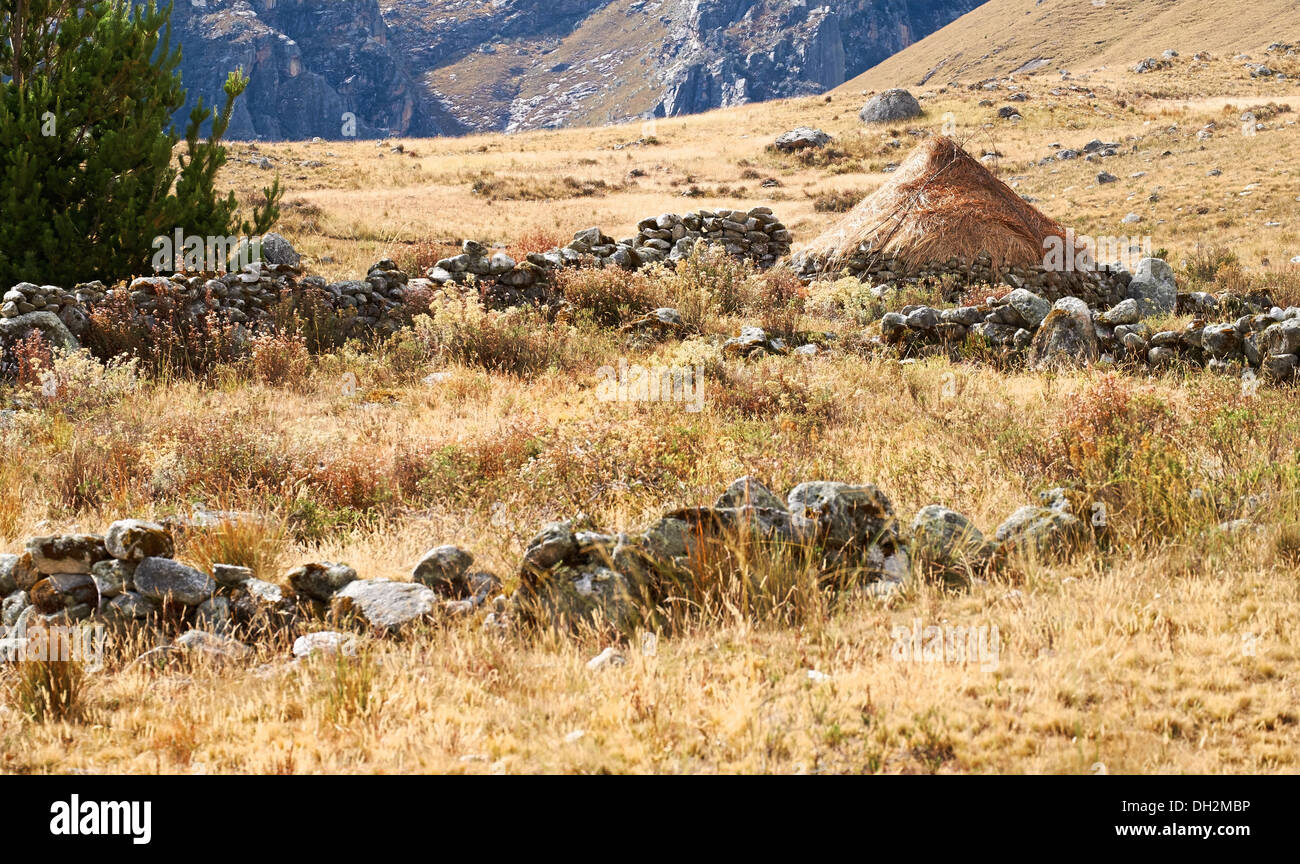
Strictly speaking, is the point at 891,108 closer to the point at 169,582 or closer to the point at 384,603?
the point at 384,603

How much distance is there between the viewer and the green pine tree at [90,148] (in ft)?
35.9

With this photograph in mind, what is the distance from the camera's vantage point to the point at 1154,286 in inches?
503

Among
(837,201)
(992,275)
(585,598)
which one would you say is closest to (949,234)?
(992,275)

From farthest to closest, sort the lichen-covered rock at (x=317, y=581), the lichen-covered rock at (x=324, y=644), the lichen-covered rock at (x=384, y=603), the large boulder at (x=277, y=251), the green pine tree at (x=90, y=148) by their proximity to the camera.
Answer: the large boulder at (x=277, y=251) → the green pine tree at (x=90, y=148) → the lichen-covered rock at (x=317, y=581) → the lichen-covered rock at (x=384, y=603) → the lichen-covered rock at (x=324, y=644)

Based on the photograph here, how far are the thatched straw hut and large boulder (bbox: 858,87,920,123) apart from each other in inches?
1141

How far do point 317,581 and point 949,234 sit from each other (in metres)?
11.0

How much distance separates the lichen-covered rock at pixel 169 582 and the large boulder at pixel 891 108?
41119 millimetres

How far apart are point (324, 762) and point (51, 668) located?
1.44 meters

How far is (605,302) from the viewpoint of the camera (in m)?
12.4

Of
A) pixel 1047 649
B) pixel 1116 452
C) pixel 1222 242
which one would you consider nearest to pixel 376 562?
pixel 1047 649

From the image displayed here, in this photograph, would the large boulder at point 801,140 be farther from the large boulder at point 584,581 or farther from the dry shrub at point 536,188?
the large boulder at point 584,581

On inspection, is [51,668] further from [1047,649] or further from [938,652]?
[1047,649]

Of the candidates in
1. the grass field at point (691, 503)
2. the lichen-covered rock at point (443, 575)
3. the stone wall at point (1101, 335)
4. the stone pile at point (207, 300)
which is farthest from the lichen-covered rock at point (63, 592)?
→ the stone wall at point (1101, 335)

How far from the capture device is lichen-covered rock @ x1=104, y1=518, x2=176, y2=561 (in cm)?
438
